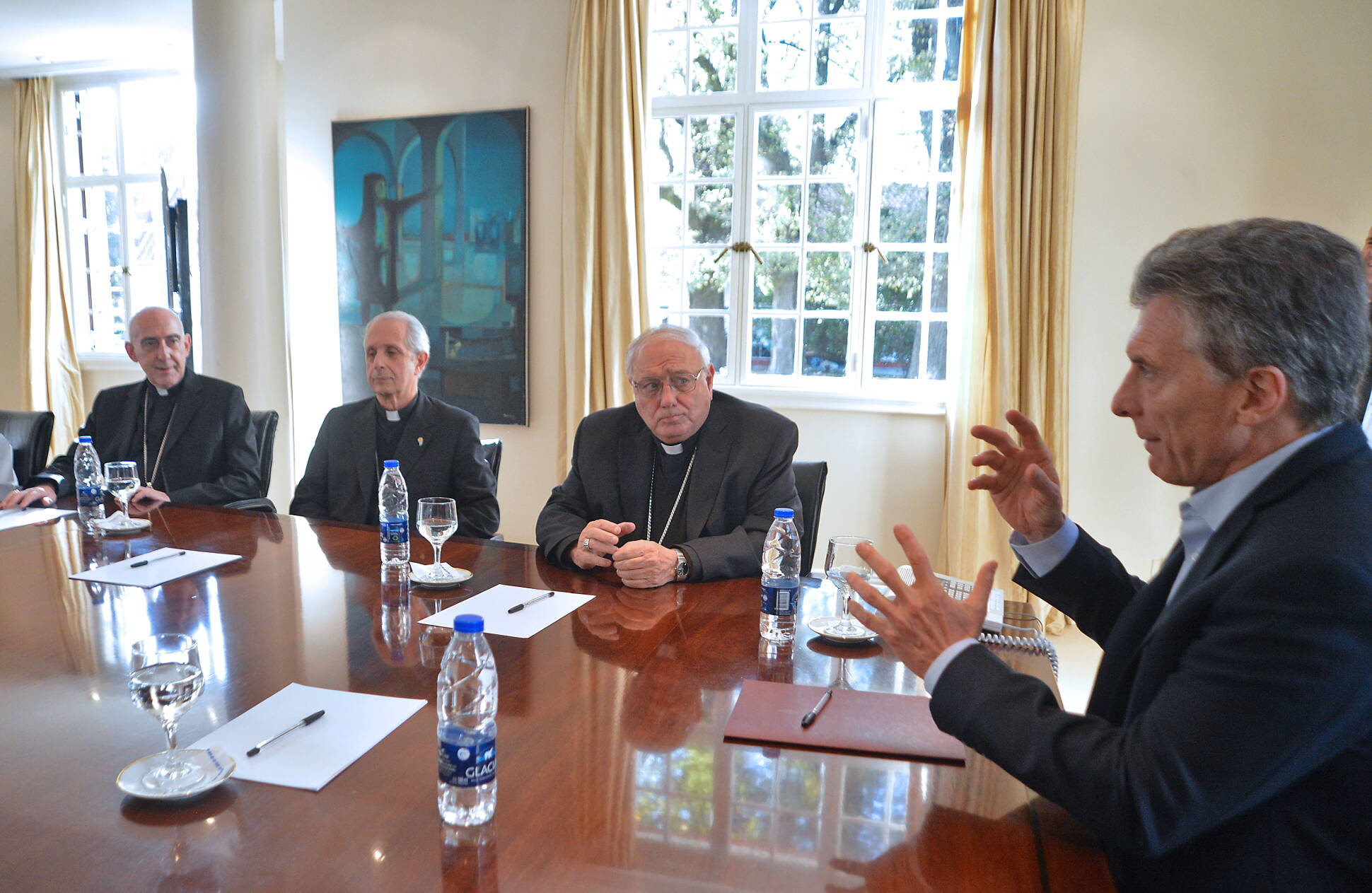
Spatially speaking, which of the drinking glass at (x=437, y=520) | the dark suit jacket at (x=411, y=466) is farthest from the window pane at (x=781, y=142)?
the drinking glass at (x=437, y=520)

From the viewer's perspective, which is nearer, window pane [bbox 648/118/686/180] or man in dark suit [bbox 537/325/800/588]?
man in dark suit [bbox 537/325/800/588]

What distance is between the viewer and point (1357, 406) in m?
1.01

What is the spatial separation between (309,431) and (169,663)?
4416mm

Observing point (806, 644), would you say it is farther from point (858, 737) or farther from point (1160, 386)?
point (1160, 386)

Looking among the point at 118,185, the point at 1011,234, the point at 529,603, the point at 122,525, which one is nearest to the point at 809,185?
the point at 1011,234

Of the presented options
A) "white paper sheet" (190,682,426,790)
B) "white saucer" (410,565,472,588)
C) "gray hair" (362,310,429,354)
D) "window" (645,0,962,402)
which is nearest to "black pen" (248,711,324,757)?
"white paper sheet" (190,682,426,790)

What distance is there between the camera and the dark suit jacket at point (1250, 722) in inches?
32.0

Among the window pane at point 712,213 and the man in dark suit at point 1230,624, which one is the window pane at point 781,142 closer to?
the window pane at point 712,213

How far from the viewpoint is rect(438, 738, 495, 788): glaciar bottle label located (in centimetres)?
92

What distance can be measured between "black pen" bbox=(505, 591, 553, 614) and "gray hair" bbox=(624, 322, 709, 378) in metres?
0.79

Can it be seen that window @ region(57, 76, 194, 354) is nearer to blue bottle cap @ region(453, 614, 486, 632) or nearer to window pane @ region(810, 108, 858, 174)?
window pane @ region(810, 108, 858, 174)

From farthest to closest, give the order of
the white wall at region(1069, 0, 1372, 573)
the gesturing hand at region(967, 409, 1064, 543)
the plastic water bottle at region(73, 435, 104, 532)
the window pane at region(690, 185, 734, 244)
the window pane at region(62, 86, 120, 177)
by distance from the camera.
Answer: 1. the window pane at region(62, 86, 120, 177)
2. the window pane at region(690, 185, 734, 244)
3. the white wall at region(1069, 0, 1372, 573)
4. the plastic water bottle at region(73, 435, 104, 532)
5. the gesturing hand at region(967, 409, 1064, 543)

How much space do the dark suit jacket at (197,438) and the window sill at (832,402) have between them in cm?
217

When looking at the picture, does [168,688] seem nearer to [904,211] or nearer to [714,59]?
[904,211]
